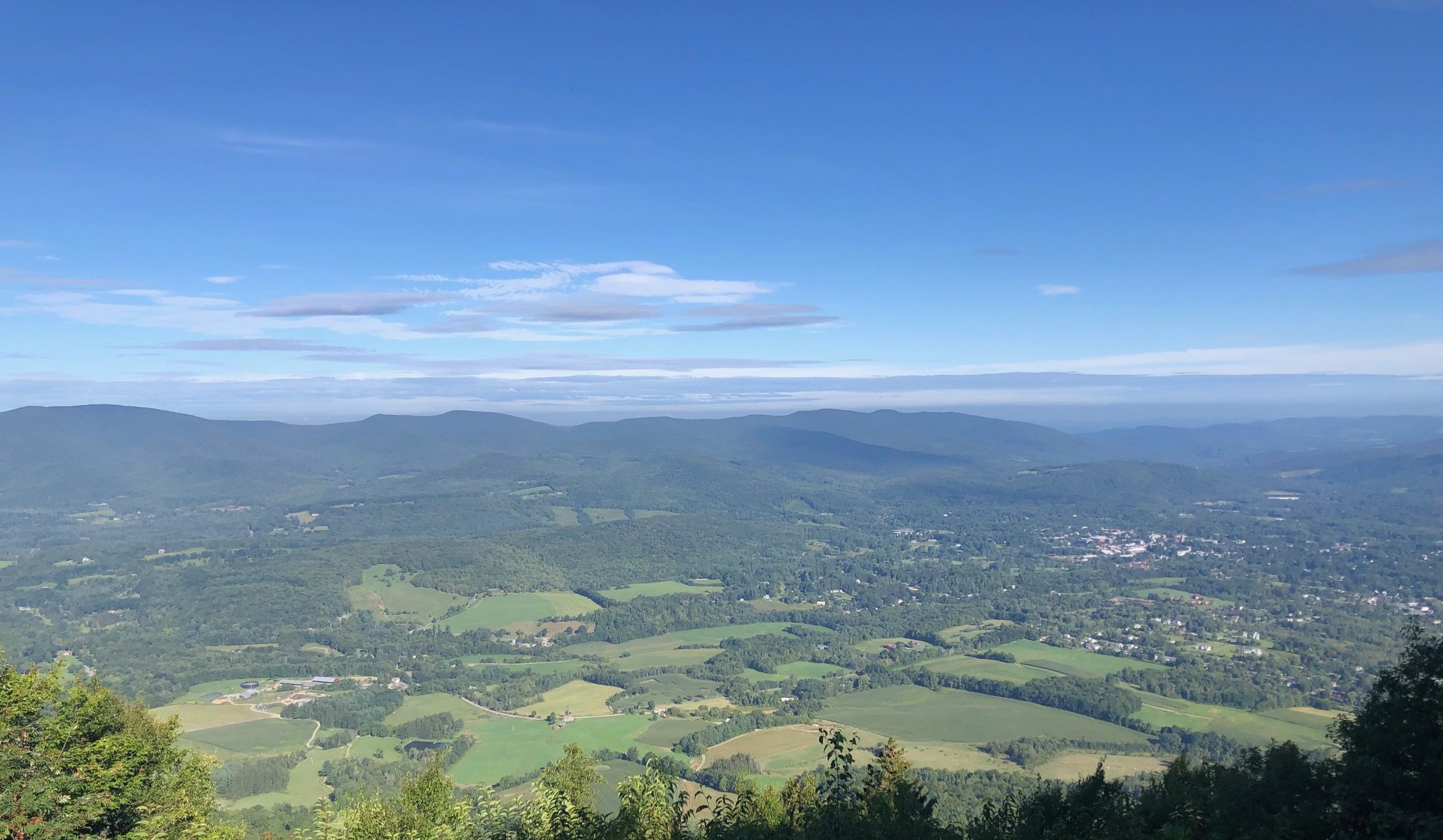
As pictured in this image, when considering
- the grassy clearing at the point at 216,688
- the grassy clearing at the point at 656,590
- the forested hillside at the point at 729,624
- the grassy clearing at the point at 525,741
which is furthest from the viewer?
the grassy clearing at the point at 656,590

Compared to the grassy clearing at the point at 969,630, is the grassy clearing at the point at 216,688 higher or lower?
higher

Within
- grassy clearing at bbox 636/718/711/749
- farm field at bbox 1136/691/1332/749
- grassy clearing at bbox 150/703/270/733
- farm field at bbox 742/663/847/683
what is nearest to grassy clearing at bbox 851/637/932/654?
farm field at bbox 742/663/847/683

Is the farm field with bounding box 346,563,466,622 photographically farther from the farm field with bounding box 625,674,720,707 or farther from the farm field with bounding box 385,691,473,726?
the farm field with bounding box 625,674,720,707

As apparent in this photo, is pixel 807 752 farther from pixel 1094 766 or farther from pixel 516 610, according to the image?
pixel 516 610

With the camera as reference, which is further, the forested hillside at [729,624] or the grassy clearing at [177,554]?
the grassy clearing at [177,554]

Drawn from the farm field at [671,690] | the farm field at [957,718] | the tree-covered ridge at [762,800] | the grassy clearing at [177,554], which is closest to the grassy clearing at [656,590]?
the farm field at [671,690]

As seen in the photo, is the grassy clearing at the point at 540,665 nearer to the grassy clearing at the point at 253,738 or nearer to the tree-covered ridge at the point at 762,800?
the grassy clearing at the point at 253,738

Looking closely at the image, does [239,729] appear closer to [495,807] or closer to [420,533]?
[495,807]

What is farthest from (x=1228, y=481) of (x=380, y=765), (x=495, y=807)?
(x=495, y=807)
